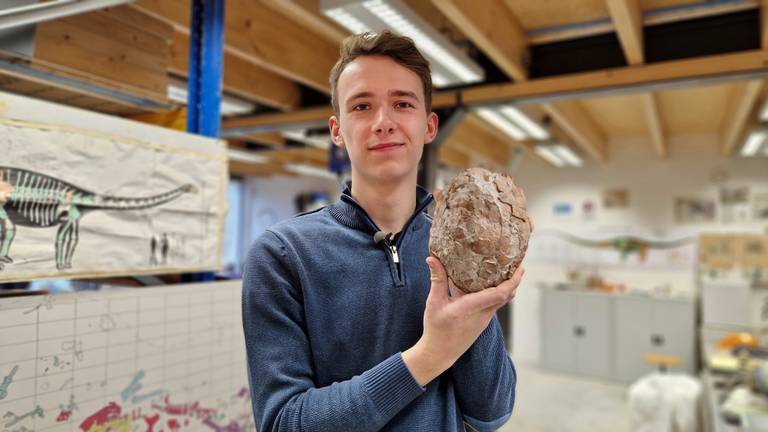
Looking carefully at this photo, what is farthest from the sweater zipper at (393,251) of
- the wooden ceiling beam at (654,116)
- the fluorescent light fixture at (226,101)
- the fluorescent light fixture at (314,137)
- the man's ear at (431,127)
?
the fluorescent light fixture at (314,137)

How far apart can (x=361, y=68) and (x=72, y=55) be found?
1.25 meters

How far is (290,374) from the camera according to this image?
0.76 m

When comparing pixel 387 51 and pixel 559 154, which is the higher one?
pixel 559 154

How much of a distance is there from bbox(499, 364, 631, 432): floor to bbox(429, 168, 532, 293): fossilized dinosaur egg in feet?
12.9

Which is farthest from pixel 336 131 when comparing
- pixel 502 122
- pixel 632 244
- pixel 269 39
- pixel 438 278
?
pixel 632 244

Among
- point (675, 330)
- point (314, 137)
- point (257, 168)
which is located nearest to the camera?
point (314, 137)

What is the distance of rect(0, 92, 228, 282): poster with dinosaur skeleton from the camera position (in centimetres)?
116

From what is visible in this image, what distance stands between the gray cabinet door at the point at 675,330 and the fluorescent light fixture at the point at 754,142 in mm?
1732

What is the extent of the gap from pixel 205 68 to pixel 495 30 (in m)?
1.50

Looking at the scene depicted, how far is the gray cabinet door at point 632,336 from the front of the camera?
5.61 metres

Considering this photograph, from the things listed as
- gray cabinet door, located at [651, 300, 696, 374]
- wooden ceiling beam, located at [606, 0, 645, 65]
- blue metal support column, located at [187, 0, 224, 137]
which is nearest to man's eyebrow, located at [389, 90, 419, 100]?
blue metal support column, located at [187, 0, 224, 137]

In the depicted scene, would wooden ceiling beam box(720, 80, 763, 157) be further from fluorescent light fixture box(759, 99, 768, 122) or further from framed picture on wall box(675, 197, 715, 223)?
framed picture on wall box(675, 197, 715, 223)

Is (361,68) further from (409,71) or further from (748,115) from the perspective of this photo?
(748,115)

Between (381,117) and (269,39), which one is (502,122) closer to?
(269,39)
